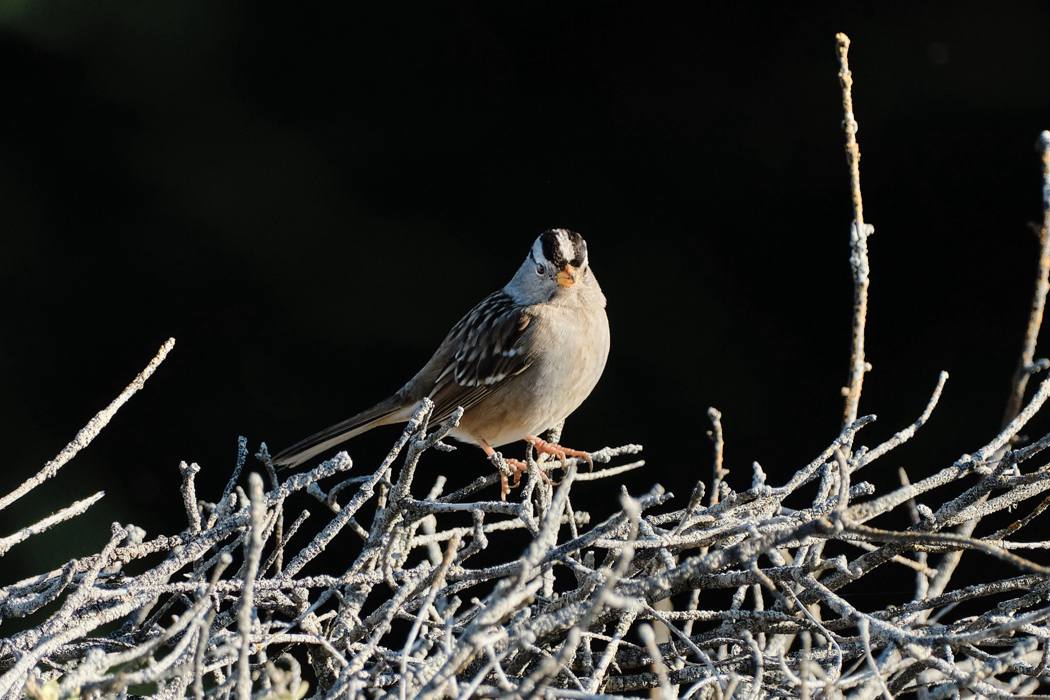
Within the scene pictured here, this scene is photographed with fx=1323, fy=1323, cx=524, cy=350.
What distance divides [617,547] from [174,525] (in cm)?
245

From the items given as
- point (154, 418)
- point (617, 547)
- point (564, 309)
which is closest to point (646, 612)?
point (617, 547)

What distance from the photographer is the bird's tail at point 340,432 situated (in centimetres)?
288

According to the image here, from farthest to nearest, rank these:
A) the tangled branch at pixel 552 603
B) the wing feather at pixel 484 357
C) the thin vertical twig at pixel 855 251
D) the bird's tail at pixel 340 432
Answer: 1. the wing feather at pixel 484 357
2. the bird's tail at pixel 340 432
3. the thin vertical twig at pixel 855 251
4. the tangled branch at pixel 552 603

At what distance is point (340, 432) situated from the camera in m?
2.95

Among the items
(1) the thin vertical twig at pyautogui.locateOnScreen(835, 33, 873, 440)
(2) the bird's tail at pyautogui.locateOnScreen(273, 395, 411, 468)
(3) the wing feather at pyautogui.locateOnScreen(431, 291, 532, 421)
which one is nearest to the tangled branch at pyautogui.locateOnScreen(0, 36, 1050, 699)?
(1) the thin vertical twig at pyautogui.locateOnScreen(835, 33, 873, 440)

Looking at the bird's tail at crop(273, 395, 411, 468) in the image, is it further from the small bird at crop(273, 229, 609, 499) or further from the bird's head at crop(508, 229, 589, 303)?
the bird's head at crop(508, 229, 589, 303)

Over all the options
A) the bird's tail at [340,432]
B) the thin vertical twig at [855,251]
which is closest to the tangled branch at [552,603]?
the thin vertical twig at [855,251]

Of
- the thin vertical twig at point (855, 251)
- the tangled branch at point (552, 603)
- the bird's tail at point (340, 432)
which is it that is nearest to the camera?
the tangled branch at point (552, 603)

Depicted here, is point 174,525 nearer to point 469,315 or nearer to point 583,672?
point 469,315

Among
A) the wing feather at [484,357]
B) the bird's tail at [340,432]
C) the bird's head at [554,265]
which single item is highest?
the bird's head at [554,265]

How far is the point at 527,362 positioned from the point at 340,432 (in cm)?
45

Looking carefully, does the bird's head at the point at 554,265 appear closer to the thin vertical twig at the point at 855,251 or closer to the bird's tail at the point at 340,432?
the bird's tail at the point at 340,432

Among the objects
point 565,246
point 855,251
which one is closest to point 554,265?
point 565,246

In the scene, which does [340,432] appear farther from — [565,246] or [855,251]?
[855,251]
